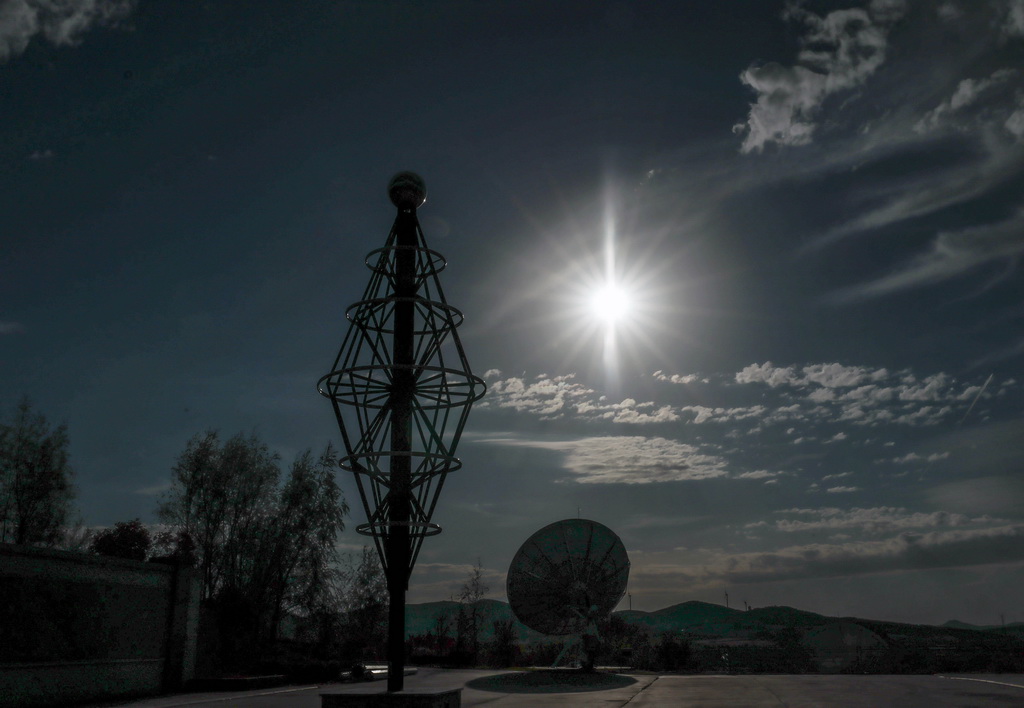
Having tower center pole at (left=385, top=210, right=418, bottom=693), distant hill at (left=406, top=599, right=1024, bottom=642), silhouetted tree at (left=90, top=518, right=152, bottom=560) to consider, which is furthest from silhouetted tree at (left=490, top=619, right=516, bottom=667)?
tower center pole at (left=385, top=210, right=418, bottom=693)

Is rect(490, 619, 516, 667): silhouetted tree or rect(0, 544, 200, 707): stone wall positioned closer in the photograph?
rect(0, 544, 200, 707): stone wall

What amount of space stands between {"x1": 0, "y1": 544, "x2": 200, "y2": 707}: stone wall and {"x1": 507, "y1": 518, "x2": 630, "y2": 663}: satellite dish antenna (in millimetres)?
17276

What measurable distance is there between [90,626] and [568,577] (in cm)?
2366

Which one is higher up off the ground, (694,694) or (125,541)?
(125,541)

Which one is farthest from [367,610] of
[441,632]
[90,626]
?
[90,626]

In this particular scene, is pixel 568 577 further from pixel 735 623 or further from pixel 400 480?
pixel 735 623

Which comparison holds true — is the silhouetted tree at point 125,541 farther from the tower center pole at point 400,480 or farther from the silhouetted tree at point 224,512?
the tower center pole at point 400,480

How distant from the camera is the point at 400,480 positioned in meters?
A: 16.0

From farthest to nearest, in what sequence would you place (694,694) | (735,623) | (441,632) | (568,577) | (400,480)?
(735,623), (441,632), (568,577), (694,694), (400,480)

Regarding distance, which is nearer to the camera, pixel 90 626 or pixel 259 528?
pixel 90 626

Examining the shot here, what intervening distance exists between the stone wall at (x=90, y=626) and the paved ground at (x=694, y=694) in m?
1.93

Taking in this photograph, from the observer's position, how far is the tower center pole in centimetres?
1562

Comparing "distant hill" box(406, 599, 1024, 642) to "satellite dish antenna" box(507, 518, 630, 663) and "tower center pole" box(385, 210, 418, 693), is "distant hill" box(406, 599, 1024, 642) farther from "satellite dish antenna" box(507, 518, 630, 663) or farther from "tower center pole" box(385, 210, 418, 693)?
"tower center pole" box(385, 210, 418, 693)

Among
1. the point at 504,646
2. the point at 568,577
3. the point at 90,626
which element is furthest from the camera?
the point at 504,646
